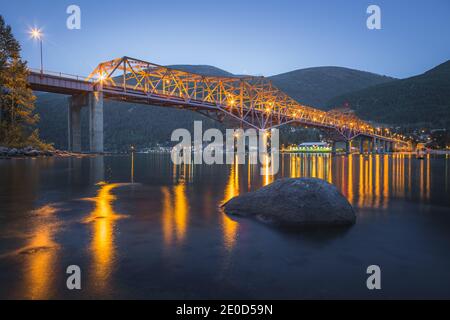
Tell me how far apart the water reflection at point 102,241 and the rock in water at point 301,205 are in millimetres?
3067

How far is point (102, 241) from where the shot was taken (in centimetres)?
564

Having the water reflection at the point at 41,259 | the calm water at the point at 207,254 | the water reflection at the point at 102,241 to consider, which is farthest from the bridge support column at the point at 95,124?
the water reflection at the point at 41,259

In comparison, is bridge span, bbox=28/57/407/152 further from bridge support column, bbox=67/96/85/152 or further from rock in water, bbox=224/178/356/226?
rock in water, bbox=224/178/356/226

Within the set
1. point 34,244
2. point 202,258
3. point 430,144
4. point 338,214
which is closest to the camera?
point 202,258

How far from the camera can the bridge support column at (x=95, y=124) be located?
57.1m

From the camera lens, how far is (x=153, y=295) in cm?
356

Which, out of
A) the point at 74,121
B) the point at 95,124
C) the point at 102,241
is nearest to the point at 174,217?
the point at 102,241

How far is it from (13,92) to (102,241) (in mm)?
50877

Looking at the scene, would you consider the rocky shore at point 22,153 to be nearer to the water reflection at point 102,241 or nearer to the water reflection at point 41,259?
the water reflection at point 102,241

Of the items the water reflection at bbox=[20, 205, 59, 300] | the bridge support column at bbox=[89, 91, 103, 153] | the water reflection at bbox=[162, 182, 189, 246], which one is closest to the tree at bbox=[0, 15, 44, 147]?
the bridge support column at bbox=[89, 91, 103, 153]

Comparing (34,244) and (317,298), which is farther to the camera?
(34,244)
